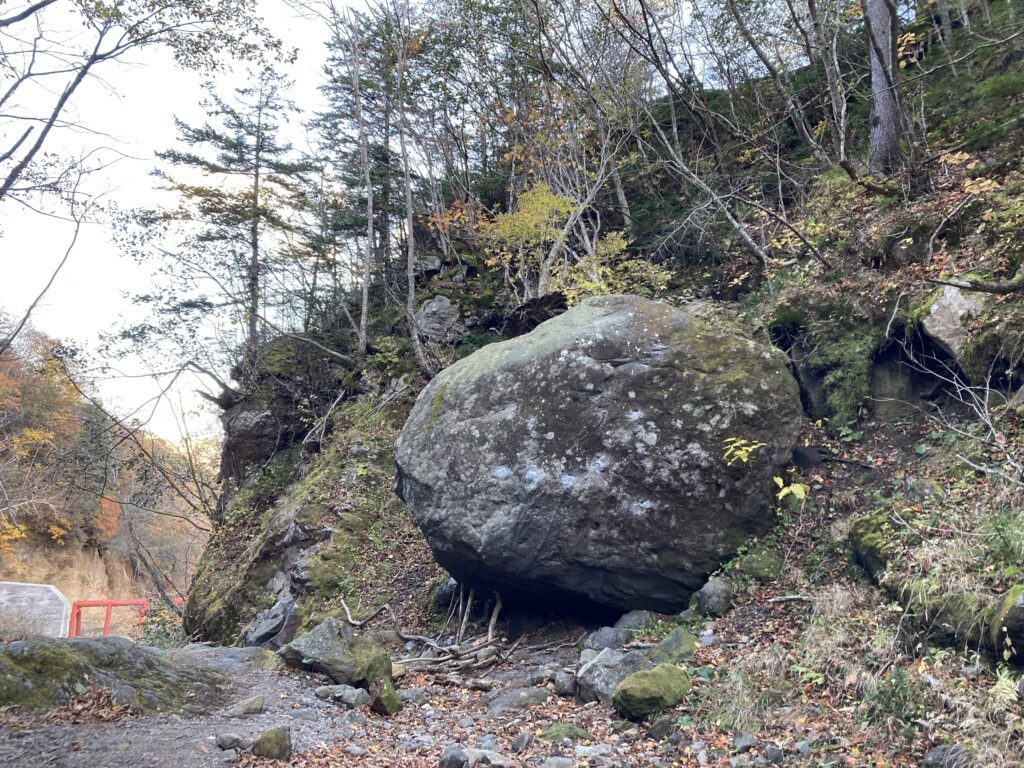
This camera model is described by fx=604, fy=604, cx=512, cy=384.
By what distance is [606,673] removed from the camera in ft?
16.7

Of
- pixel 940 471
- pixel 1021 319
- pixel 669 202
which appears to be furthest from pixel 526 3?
pixel 940 471

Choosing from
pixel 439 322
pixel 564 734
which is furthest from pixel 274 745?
pixel 439 322

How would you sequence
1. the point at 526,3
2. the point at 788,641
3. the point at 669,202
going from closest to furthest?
the point at 788,641, the point at 526,3, the point at 669,202

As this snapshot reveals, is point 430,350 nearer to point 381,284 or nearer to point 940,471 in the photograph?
point 381,284

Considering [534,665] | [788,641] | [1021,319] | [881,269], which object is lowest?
[534,665]

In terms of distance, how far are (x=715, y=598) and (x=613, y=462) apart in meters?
1.61

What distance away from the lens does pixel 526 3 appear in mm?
10156

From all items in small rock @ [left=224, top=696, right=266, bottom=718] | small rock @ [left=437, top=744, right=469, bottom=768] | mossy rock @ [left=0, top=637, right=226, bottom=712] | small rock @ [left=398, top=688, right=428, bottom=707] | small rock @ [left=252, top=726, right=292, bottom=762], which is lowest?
small rock @ [left=398, top=688, right=428, bottom=707]

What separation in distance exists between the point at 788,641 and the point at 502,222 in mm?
9457

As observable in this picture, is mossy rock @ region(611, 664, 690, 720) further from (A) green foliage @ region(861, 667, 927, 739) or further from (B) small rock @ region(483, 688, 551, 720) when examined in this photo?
(A) green foliage @ region(861, 667, 927, 739)

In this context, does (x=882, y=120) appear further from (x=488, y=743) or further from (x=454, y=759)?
(x=454, y=759)

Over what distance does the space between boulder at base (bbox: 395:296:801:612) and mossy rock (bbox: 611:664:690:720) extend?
155 centimetres

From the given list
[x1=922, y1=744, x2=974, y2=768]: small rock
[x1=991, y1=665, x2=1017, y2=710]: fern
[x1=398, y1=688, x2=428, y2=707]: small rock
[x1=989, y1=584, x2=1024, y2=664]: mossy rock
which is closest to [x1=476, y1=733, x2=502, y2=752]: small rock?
[x1=398, y1=688, x2=428, y2=707]: small rock

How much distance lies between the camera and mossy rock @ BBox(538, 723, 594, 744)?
440 cm
